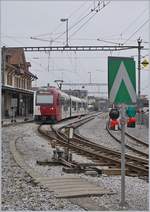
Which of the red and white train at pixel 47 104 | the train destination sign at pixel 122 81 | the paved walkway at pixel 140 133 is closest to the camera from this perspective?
the train destination sign at pixel 122 81

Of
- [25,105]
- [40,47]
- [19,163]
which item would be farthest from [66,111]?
[19,163]

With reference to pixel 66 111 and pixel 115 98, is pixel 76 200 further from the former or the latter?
pixel 66 111

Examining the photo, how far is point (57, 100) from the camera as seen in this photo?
1423 inches

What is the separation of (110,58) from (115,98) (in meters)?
0.65

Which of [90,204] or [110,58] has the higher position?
[110,58]

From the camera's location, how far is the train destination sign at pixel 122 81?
6891mm

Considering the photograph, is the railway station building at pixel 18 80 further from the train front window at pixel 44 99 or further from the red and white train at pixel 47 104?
the train front window at pixel 44 99

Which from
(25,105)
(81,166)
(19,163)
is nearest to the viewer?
(81,166)

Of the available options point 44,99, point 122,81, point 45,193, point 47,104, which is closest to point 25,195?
point 45,193

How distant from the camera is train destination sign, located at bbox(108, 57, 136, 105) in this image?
22.6ft

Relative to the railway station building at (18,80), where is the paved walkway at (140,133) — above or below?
below

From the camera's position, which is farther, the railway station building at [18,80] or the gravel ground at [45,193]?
the railway station building at [18,80]

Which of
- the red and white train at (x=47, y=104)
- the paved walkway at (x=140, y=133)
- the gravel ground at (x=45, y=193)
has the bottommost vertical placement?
the paved walkway at (x=140, y=133)

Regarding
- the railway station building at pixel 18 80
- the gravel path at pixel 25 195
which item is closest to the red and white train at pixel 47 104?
the railway station building at pixel 18 80
